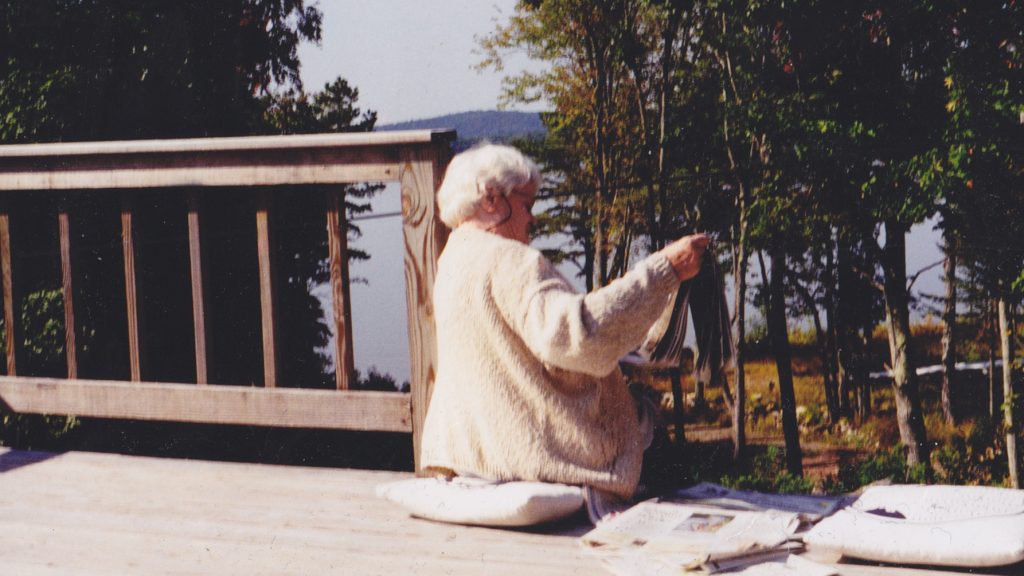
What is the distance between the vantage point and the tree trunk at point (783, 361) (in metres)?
12.6

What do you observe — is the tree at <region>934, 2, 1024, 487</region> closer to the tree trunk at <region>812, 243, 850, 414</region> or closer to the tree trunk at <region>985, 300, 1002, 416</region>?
the tree trunk at <region>985, 300, 1002, 416</region>

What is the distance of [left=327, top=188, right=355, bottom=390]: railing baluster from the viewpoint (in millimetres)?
2529

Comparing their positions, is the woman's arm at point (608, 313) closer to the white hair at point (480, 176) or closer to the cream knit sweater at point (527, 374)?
the cream knit sweater at point (527, 374)

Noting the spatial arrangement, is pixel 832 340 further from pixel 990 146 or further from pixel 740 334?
pixel 990 146

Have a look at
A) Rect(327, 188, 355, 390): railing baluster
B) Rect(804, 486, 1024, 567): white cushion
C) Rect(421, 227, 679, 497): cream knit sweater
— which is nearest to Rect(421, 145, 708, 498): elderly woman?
Rect(421, 227, 679, 497): cream knit sweater

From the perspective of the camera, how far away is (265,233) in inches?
103

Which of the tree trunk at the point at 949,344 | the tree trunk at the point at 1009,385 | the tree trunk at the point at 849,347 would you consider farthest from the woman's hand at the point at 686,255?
the tree trunk at the point at 849,347

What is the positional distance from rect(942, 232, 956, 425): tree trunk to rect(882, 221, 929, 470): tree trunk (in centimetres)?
55

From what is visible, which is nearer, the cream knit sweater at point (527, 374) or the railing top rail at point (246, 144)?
the cream knit sweater at point (527, 374)

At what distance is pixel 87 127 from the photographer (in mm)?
6762

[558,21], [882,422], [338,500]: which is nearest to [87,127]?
[338,500]

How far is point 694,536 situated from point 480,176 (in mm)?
875

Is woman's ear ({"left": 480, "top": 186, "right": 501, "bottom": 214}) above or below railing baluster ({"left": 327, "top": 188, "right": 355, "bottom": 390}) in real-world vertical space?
above

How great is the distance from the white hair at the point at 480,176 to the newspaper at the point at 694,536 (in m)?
0.74
